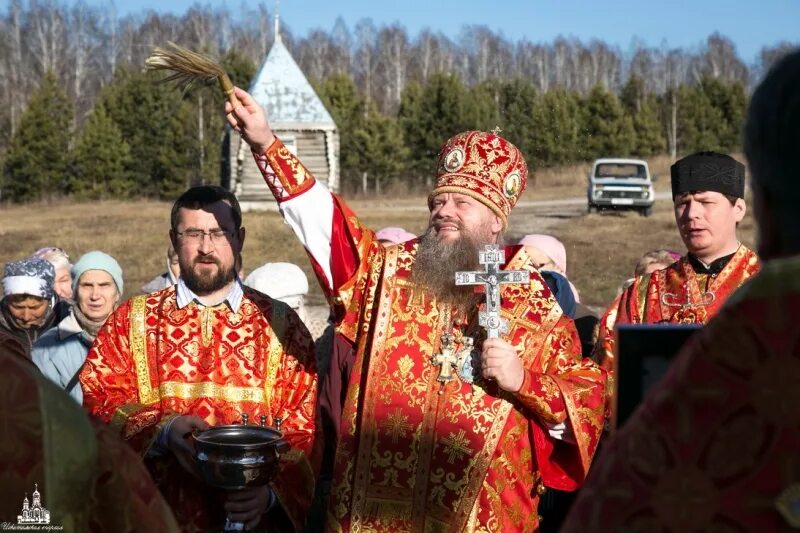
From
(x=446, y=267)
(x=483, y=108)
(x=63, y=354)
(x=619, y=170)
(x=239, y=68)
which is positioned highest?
(x=239, y=68)

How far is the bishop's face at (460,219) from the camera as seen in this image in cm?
395

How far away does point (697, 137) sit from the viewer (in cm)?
4850

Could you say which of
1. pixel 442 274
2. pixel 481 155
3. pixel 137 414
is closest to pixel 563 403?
pixel 442 274

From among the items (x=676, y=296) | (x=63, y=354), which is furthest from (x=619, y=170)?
(x=676, y=296)

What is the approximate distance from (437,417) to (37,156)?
39.6 meters

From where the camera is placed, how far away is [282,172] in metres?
3.88

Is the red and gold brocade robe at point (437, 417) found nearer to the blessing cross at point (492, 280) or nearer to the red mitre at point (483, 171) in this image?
the blessing cross at point (492, 280)

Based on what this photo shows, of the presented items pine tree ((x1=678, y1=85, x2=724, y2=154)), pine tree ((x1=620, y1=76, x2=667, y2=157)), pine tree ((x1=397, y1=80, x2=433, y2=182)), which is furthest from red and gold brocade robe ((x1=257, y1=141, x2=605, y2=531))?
pine tree ((x1=678, y1=85, x2=724, y2=154))

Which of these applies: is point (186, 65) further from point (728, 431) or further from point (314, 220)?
point (728, 431)

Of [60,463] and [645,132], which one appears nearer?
[60,463]

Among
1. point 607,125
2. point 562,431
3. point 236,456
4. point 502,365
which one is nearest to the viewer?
point 236,456

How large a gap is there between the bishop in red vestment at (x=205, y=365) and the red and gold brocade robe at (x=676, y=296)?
1280 mm

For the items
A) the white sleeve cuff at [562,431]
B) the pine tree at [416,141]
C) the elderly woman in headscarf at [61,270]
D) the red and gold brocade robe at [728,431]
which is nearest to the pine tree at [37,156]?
the pine tree at [416,141]

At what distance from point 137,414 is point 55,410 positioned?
2014 millimetres
